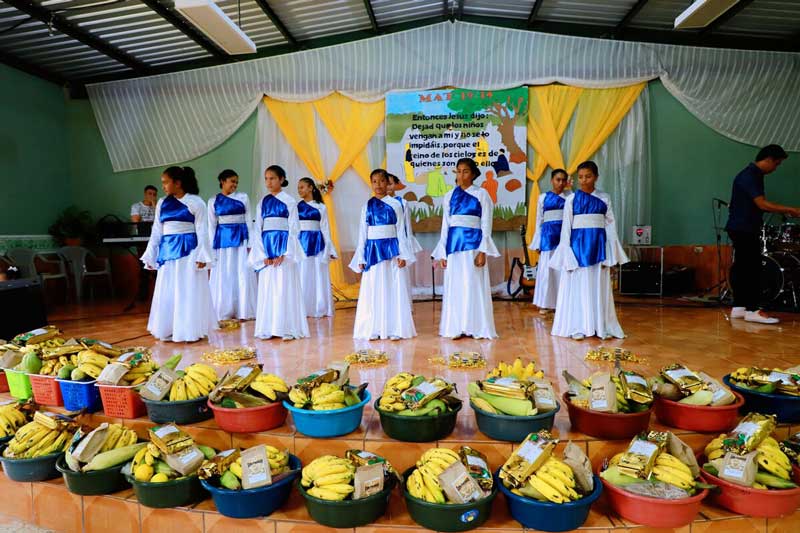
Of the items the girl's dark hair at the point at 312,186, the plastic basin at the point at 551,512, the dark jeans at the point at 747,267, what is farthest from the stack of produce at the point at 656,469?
the girl's dark hair at the point at 312,186

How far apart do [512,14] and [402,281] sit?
5143 millimetres

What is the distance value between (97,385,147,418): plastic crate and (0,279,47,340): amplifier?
251 centimetres

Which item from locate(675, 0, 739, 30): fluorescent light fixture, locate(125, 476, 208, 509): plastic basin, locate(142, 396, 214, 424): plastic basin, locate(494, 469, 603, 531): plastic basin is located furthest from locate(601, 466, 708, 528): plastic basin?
locate(675, 0, 739, 30): fluorescent light fixture

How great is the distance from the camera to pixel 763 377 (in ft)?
8.29

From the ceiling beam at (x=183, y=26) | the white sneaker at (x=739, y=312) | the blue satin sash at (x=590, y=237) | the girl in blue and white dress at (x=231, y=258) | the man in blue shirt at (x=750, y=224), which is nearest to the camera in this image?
the blue satin sash at (x=590, y=237)

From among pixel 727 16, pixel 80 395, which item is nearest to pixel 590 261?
pixel 80 395

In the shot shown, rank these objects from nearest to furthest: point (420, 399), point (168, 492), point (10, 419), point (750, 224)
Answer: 1. point (168, 492)
2. point (420, 399)
3. point (10, 419)
4. point (750, 224)

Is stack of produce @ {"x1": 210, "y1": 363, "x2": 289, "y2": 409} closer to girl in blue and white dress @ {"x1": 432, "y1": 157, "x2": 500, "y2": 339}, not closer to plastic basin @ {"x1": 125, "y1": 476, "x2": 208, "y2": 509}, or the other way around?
plastic basin @ {"x1": 125, "y1": 476, "x2": 208, "y2": 509}

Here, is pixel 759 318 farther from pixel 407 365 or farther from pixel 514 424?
pixel 514 424

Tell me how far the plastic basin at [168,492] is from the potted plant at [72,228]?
6.95 meters

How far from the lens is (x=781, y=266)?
5906 millimetres

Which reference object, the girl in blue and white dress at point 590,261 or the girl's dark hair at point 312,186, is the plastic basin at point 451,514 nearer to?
the girl in blue and white dress at point 590,261

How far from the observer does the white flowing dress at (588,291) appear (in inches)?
177

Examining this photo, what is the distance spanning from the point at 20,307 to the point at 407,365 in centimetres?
354
